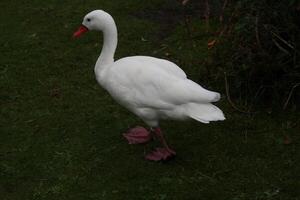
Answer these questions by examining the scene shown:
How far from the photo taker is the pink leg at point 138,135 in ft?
18.3

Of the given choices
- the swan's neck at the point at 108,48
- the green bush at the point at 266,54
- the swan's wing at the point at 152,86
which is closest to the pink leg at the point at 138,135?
the swan's wing at the point at 152,86

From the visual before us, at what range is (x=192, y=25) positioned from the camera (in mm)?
8156

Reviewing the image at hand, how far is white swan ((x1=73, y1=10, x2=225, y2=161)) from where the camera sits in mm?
4805

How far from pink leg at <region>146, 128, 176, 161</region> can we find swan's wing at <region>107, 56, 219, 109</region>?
1.29ft

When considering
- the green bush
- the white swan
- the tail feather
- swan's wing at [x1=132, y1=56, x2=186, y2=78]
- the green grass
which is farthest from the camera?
the green bush

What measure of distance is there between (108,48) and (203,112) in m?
1.30

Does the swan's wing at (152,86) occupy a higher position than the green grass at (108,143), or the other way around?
the swan's wing at (152,86)

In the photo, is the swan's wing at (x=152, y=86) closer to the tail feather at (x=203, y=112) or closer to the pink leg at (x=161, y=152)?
the tail feather at (x=203, y=112)

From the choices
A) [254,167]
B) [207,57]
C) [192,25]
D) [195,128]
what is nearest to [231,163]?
[254,167]

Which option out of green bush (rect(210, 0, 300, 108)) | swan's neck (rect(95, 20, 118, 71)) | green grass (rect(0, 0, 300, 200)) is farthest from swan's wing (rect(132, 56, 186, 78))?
green bush (rect(210, 0, 300, 108))

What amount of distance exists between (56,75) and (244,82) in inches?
92.5

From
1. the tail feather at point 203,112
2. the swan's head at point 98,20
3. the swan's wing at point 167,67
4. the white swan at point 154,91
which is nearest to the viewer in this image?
the tail feather at point 203,112

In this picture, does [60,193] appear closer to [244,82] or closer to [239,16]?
[244,82]

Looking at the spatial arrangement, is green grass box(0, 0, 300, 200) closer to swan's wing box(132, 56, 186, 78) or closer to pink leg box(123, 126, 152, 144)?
pink leg box(123, 126, 152, 144)
